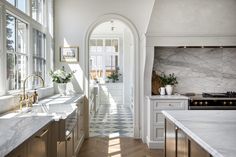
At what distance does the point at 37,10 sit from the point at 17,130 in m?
3.20

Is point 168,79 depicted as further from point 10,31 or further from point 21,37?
point 10,31

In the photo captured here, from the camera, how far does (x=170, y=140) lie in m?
2.73

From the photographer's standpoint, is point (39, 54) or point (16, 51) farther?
point (39, 54)

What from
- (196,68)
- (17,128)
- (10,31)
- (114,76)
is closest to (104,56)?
(114,76)

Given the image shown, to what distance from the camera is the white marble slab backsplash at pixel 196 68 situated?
17.0 feet

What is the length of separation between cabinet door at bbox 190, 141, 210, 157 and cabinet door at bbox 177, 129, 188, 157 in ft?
0.58

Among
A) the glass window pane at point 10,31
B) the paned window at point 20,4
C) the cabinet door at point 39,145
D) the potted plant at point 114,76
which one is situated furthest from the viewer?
the potted plant at point 114,76

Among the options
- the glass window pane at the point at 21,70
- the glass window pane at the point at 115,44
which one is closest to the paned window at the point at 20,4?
the glass window pane at the point at 21,70

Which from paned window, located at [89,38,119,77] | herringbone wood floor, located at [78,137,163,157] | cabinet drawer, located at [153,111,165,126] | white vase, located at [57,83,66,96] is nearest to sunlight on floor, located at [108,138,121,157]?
herringbone wood floor, located at [78,137,163,157]

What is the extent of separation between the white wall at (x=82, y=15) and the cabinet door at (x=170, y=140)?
9.24 ft

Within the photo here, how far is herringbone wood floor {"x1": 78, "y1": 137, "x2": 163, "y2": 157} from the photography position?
4.39 m

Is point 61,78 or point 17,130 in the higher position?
point 61,78

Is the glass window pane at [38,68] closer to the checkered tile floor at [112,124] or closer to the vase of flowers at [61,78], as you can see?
the vase of flowers at [61,78]

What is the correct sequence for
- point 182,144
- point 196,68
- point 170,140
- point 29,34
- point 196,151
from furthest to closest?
point 196,68 < point 29,34 < point 170,140 < point 182,144 < point 196,151
